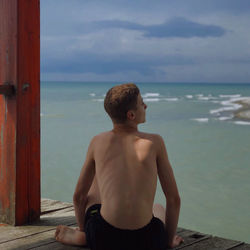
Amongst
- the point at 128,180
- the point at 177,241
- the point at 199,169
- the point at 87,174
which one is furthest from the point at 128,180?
the point at 199,169

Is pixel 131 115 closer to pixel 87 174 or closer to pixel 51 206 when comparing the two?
pixel 87 174

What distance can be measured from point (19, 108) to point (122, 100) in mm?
809

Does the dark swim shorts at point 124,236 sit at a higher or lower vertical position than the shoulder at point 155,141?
lower

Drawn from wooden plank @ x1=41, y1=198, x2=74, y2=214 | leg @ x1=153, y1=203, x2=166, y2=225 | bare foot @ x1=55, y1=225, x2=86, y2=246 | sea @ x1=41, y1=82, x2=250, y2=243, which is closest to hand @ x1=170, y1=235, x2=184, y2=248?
leg @ x1=153, y1=203, x2=166, y2=225

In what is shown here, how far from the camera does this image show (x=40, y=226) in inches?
94.0

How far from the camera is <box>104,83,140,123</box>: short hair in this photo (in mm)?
1734

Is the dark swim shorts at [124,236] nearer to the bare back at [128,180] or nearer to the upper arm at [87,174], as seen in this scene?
the bare back at [128,180]

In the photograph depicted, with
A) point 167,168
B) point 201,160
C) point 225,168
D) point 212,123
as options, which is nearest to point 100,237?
point 167,168

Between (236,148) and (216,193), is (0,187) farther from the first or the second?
(236,148)

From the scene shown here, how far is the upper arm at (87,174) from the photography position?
1874mm

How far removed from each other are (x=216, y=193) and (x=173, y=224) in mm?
3483

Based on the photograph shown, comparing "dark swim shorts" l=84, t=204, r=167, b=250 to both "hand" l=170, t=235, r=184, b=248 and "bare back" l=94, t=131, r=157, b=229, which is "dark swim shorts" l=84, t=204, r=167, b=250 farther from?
"hand" l=170, t=235, r=184, b=248

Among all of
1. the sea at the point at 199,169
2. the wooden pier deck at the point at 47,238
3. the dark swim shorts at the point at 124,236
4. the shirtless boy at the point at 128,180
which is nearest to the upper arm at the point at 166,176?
the shirtless boy at the point at 128,180

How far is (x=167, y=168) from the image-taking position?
1.81m
